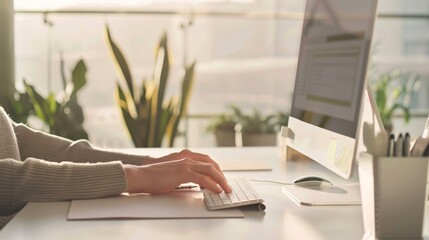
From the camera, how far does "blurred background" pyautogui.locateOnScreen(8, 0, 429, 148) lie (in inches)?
208

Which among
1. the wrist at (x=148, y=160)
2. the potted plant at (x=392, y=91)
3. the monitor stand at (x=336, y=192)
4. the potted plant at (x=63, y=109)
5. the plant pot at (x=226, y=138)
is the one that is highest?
the monitor stand at (x=336, y=192)

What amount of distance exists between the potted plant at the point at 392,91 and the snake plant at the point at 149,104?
4.75 feet

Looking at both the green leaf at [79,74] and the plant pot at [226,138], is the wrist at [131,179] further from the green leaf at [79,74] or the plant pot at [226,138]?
the plant pot at [226,138]

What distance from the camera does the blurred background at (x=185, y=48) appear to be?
208 inches

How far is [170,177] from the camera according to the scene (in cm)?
155

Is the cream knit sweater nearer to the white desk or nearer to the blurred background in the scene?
the white desk

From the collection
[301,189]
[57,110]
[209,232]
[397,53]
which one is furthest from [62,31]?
[209,232]

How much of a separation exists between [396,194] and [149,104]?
3.66m

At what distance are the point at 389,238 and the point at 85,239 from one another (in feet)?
1.62

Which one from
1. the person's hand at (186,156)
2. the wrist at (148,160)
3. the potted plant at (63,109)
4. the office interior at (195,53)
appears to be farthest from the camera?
the office interior at (195,53)

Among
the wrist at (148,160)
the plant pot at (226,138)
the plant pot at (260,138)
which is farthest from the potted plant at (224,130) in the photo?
the wrist at (148,160)

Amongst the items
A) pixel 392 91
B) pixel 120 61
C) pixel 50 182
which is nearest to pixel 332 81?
pixel 50 182

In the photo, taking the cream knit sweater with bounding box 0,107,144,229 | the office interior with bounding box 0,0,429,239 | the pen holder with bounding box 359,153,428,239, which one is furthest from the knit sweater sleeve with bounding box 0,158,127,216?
the office interior with bounding box 0,0,429,239

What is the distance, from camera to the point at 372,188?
45.2 inches
